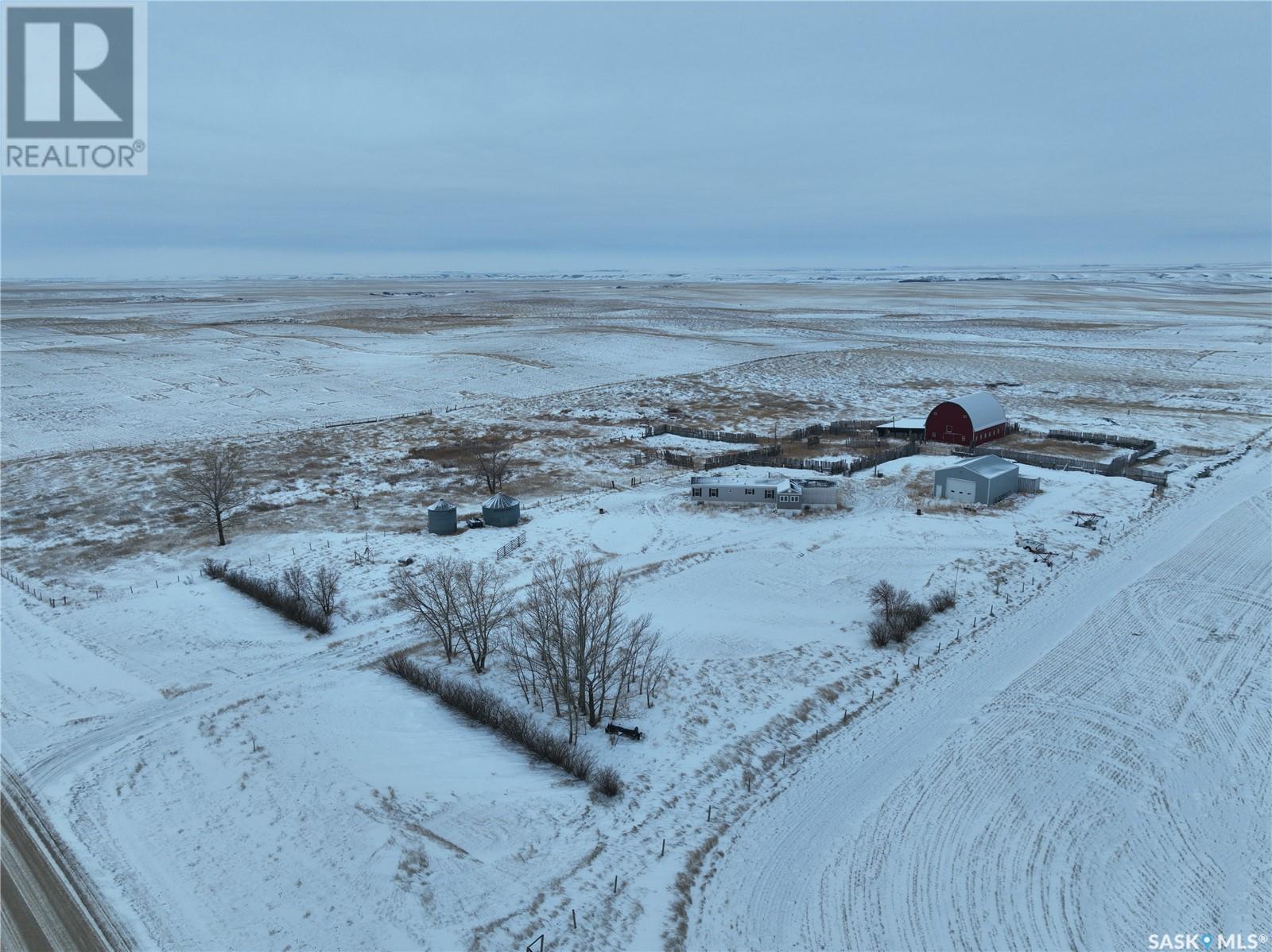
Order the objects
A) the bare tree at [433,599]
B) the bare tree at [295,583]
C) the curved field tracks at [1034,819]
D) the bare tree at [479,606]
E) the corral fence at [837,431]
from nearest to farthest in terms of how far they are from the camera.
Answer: the curved field tracks at [1034,819] → the bare tree at [479,606] → the bare tree at [433,599] → the bare tree at [295,583] → the corral fence at [837,431]

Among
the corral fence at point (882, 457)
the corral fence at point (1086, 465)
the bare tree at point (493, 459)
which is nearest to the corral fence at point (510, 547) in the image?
the bare tree at point (493, 459)

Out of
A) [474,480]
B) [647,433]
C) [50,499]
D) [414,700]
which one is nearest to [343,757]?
[414,700]

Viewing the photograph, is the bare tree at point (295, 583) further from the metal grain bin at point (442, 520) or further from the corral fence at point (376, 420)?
the corral fence at point (376, 420)

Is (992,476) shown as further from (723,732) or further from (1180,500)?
(723,732)

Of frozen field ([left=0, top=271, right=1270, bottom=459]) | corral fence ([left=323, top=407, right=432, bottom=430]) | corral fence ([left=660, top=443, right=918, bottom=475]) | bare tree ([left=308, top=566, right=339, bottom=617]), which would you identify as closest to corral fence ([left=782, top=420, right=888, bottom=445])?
corral fence ([left=660, top=443, right=918, bottom=475])

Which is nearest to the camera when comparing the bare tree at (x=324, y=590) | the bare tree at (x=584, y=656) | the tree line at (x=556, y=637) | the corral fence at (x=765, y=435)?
the bare tree at (x=584, y=656)

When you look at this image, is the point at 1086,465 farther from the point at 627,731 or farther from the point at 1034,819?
the point at 627,731
